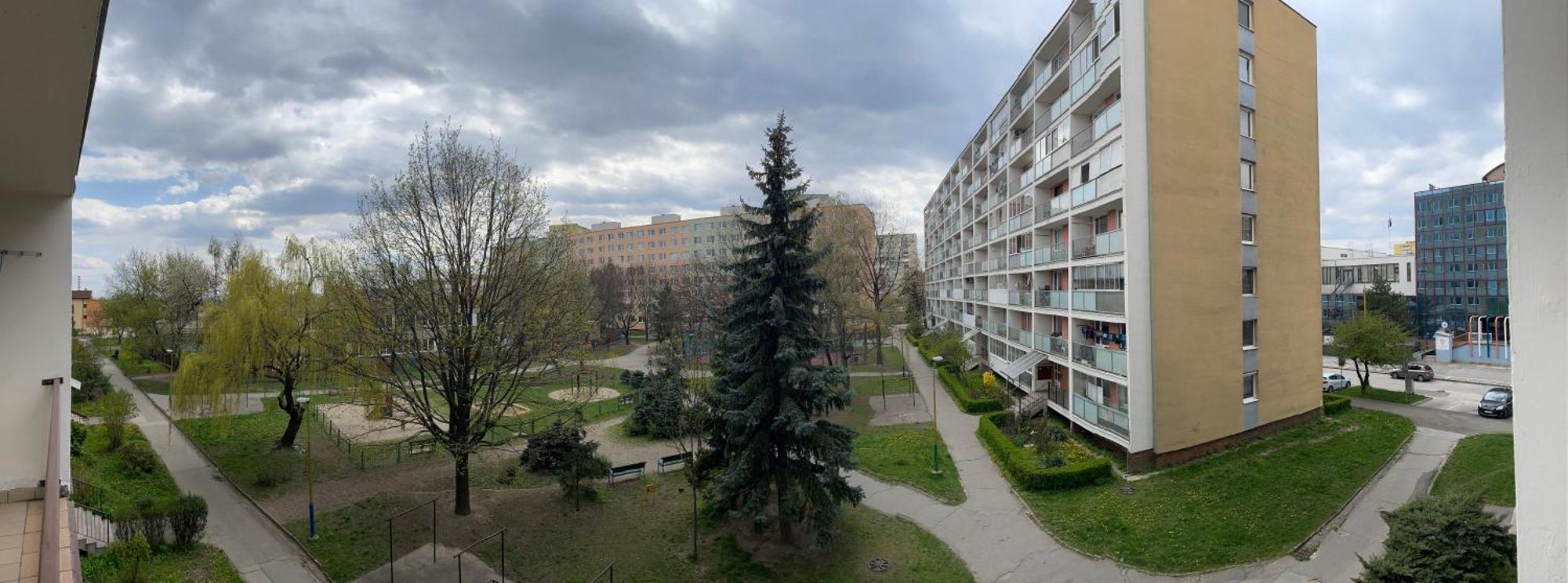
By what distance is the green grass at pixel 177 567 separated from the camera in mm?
9922

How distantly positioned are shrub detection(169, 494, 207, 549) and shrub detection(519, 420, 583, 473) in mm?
6738

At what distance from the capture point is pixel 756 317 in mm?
13336

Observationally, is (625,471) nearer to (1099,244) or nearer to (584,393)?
(1099,244)

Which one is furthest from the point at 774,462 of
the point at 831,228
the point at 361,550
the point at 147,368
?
the point at 147,368

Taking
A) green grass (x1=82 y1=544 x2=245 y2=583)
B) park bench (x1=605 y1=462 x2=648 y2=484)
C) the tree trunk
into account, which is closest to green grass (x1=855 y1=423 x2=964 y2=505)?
park bench (x1=605 y1=462 x2=648 y2=484)

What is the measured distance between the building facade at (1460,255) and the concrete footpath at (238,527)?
81003 millimetres

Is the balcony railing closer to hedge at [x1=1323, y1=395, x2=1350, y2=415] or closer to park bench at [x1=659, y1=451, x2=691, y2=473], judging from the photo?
hedge at [x1=1323, y1=395, x2=1350, y2=415]

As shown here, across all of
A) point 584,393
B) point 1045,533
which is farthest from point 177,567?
point 584,393

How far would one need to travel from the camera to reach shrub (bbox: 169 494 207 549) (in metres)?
12.1

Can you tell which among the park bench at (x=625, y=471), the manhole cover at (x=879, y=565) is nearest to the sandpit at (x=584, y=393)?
the park bench at (x=625, y=471)

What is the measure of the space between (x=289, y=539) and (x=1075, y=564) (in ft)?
55.4

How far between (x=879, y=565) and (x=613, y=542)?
18.9 feet

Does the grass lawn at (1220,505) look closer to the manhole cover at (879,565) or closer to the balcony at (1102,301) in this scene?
the manhole cover at (879,565)

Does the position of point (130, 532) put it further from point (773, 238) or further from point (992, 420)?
point (992, 420)
